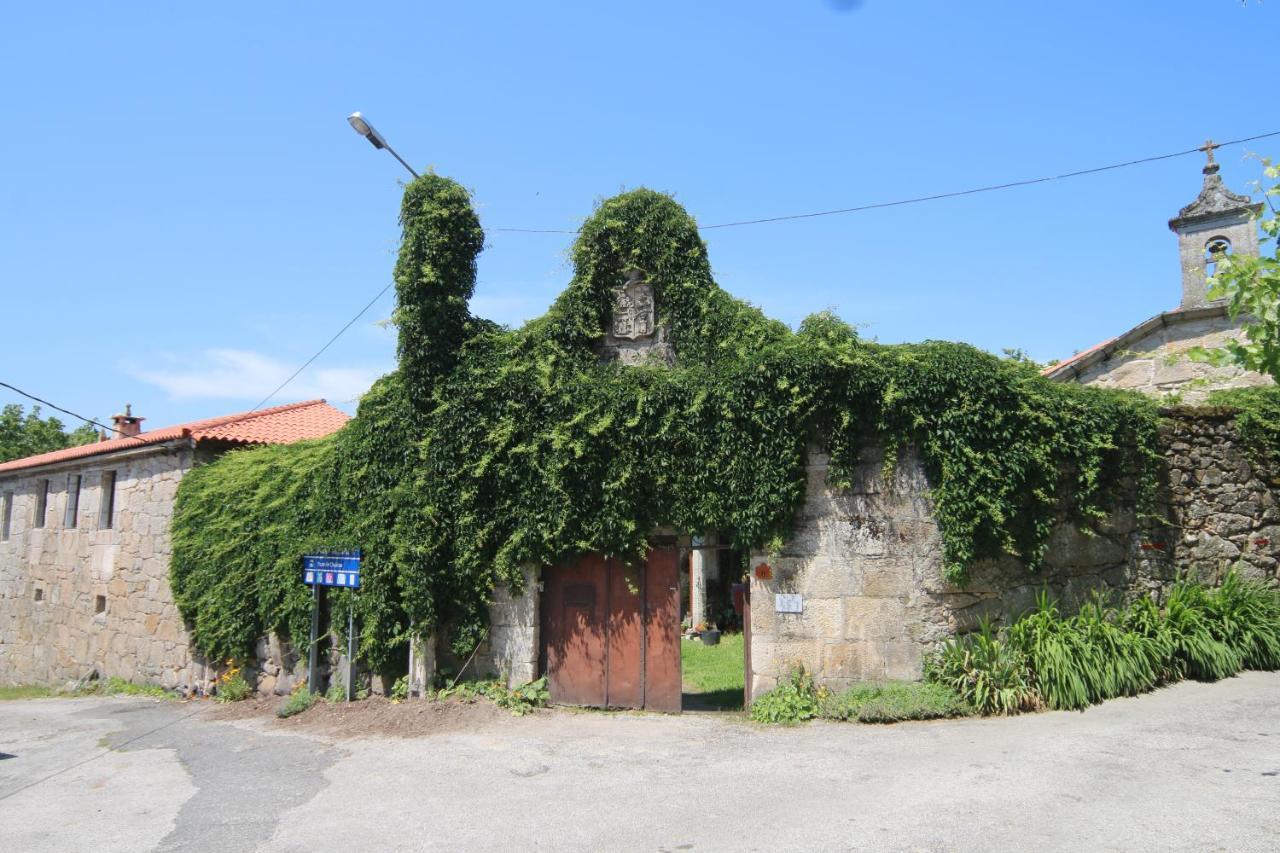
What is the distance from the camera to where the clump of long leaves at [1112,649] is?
8.36 meters

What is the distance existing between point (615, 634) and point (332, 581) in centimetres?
381

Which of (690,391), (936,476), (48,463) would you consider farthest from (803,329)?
(48,463)

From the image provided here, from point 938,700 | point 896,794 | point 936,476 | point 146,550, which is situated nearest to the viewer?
point 896,794

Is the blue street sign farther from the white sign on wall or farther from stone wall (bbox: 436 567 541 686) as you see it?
the white sign on wall

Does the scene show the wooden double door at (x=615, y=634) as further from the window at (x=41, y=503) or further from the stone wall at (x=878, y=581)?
the window at (x=41, y=503)

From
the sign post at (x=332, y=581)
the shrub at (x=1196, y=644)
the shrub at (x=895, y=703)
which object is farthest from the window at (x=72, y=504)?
the shrub at (x=1196, y=644)

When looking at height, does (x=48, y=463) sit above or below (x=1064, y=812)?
above

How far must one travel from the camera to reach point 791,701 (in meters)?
8.84

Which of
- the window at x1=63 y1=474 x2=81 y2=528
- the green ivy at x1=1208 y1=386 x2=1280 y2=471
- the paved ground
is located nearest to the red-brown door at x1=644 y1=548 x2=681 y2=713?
the paved ground

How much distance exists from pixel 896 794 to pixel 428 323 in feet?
25.2

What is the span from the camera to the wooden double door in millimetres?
9883

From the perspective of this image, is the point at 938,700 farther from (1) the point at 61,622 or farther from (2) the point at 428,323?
(1) the point at 61,622

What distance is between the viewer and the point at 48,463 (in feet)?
57.4

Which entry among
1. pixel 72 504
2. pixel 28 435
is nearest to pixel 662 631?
pixel 72 504
